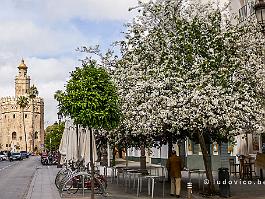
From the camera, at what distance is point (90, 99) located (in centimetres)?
1505

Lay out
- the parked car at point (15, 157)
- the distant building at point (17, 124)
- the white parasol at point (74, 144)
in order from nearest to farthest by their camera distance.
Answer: the white parasol at point (74, 144)
the parked car at point (15, 157)
the distant building at point (17, 124)

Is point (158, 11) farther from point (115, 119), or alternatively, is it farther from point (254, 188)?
point (254, 188)

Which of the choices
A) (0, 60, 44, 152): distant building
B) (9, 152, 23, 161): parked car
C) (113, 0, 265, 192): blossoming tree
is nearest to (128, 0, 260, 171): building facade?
(113, 0, 265, 192): blossoming tree

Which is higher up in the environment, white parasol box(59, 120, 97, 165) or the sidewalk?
white parasol box(59, 120, 97, 165)

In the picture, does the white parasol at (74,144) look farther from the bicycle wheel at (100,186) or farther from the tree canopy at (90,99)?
the tree canopy at (90,99)

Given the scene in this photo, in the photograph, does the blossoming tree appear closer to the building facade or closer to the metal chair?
the building facade

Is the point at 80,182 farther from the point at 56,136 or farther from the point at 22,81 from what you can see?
the point at 22,81

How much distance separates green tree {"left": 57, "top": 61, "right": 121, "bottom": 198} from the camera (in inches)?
590

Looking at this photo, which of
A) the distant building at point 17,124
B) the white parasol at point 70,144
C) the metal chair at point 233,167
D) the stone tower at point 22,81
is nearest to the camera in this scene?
the white parasol at point 70,144

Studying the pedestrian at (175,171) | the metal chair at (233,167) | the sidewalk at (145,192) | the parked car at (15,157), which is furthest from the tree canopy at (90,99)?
the parked car at (15,157)

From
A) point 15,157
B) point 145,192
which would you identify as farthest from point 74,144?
point 15,157

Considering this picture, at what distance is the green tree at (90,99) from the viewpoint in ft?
49.2

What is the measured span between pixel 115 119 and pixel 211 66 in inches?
142

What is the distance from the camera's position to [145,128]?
16.9m
